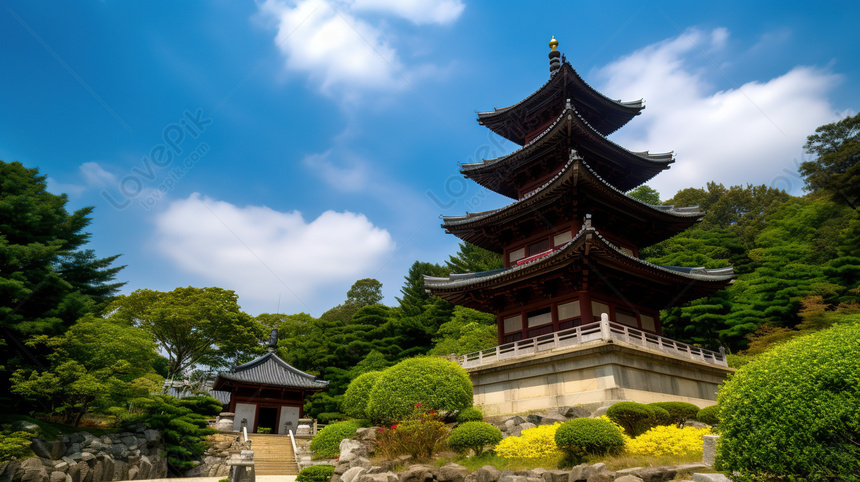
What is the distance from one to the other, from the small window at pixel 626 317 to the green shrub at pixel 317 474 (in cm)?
1466

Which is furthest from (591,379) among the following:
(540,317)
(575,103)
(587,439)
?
(575,103)

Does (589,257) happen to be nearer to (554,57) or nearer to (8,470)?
(554,57)

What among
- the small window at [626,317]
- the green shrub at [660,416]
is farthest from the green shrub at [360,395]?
the small window at [626,317]

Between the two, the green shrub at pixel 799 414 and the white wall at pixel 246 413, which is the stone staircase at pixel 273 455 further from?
the green shrub at pixel 799 414

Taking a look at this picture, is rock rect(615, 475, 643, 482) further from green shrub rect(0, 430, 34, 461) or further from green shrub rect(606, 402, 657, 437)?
green shrub rect(0, 430, 34, 461)

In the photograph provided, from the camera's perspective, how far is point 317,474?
18688mm

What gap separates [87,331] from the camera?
22359mm

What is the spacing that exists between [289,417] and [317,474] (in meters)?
20.5

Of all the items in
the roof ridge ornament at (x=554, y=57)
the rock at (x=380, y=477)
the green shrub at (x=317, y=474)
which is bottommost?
the green shrub at (x=317, y=474)

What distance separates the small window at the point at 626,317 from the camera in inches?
920

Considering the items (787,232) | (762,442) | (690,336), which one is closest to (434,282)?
(762,442)

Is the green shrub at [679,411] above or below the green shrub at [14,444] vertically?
above

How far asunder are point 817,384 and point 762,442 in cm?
113

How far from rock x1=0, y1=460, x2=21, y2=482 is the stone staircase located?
1000 centimetres
